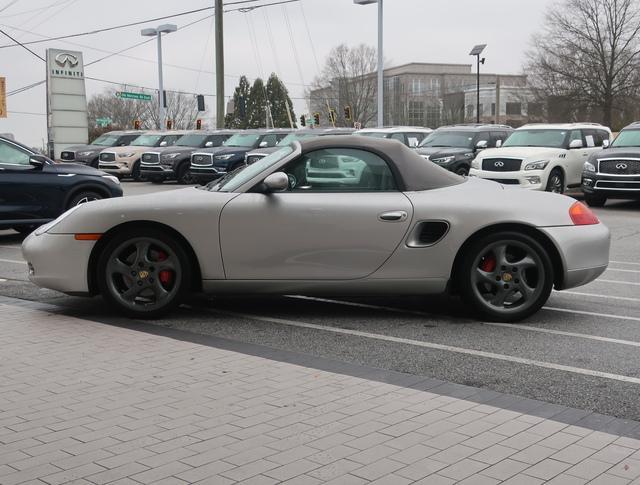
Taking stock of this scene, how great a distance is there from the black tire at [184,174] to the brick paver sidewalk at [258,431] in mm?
22677

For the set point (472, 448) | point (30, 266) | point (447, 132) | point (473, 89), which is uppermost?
point (473, 89)

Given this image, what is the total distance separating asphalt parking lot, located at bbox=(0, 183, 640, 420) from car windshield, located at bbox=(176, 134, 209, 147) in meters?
21.3

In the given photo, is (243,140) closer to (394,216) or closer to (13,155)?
(13,155)

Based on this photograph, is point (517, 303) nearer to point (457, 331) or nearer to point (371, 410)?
point (457, 331)

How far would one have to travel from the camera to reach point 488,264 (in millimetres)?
6520

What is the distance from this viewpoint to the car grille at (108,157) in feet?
101

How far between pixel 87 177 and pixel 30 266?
5.95 m

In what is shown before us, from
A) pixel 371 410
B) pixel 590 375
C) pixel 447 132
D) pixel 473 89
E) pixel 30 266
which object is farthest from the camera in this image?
pixel 473 89

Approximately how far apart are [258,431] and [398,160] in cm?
323

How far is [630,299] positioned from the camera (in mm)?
7570

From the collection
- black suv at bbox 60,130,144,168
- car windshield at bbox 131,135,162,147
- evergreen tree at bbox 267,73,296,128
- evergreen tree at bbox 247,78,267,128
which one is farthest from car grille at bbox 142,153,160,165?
evergreen tree at bbox 267,73,296,128

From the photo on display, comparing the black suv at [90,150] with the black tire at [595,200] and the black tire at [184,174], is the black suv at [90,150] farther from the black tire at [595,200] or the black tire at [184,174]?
the black tire at [595,200]

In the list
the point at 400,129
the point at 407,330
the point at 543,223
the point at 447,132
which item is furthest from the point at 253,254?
the point at 400,129

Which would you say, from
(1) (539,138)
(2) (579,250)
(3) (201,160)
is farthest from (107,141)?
(2) (579,250)
